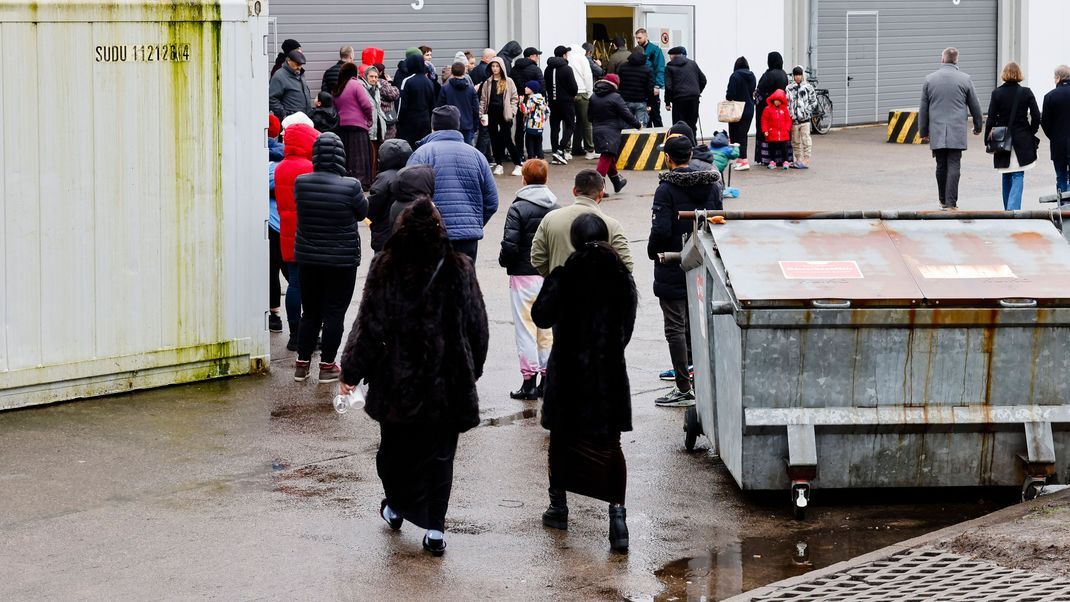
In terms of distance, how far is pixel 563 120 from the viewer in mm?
23203

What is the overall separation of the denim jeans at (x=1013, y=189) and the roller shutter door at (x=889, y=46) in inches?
506

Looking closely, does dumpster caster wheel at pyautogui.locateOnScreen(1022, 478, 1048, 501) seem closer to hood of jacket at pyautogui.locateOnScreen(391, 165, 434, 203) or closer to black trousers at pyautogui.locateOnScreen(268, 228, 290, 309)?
hood of jacket at pyautogui.locateOnScreen(391, 165, 434, 203)

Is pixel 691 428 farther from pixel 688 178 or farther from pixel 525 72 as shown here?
pixel 525 72

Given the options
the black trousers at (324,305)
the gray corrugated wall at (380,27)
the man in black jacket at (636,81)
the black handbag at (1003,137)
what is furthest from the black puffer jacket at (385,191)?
the man in black jacket at (636,81)

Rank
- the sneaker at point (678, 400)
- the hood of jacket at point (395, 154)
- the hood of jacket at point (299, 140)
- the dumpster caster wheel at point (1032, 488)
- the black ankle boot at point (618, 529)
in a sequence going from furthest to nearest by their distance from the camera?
the hood of jacket at point (299, 140) < the hood of jacket at point (395, 154) < the sneaker at point (678, 400) < the dumpster caster wheel at point (1032, 488) < the black ankle boot at point (618, 529)

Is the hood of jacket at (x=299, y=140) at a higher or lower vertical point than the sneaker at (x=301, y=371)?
higher

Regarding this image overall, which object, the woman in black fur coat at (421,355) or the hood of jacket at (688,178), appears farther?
the hood of jacket at (688,178)

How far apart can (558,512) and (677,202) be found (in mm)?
2697

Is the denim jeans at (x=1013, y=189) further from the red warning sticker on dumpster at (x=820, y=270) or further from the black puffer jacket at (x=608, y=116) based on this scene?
the red warning sticker on dumpster at (x=820, y=270)

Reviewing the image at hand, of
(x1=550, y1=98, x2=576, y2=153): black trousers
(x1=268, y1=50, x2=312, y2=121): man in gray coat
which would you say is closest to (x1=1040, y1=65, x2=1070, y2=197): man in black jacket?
(x1=550, y1=98, x2=576, y2=153): black trousers

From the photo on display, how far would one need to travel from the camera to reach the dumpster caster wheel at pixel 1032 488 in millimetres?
7227

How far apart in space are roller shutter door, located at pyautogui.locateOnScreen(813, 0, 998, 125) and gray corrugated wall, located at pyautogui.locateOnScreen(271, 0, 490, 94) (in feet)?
25.0

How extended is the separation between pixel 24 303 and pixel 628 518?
3.95 m

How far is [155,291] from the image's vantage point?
9.62m
